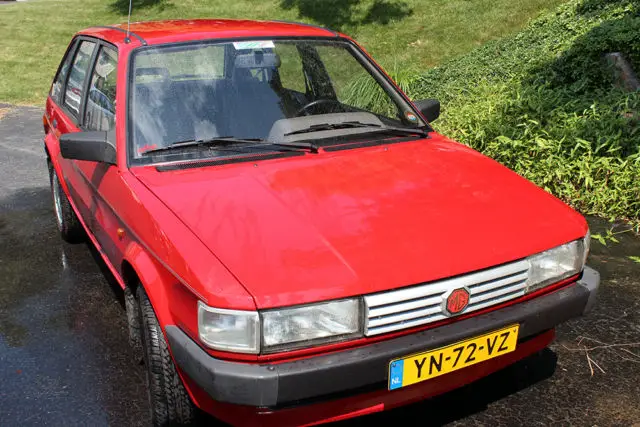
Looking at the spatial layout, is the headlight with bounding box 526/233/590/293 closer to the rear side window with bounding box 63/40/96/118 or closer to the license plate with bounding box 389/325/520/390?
the license plate with bounding box 389/325/520/390

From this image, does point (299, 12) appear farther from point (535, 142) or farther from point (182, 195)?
point (182, 195)

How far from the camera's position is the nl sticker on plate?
11.9ft

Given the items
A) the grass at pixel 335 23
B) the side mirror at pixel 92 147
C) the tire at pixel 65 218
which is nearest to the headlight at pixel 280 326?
the side mirror at pixel 92 147

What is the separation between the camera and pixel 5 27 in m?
18.3

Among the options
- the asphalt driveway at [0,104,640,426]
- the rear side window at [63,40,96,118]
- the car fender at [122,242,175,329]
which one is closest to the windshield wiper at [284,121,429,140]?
the car fender at [122,242,175,329]

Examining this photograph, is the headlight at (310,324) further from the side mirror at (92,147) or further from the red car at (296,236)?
the side mirror at (92,147)

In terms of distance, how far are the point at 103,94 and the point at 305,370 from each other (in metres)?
2.31

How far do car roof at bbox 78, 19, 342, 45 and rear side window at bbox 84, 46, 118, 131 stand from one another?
114 mm

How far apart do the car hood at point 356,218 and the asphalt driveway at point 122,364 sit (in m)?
0.89

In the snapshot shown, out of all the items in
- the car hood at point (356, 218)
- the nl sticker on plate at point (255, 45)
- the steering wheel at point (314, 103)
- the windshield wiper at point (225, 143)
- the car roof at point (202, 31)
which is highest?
the car roof at point (202, 31)

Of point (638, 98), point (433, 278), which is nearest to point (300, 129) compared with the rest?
point (433, 278)

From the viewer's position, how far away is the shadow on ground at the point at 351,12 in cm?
1341

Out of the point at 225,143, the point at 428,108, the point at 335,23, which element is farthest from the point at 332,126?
the point at 335,23

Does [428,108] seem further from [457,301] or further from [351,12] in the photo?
[351,12]
